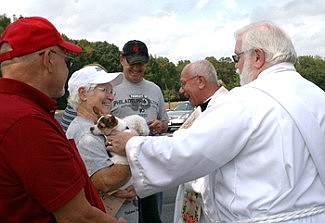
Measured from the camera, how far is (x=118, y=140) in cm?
278

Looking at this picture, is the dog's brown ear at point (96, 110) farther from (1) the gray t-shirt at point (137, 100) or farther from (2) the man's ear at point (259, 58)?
(1) the gray t-shirt at point (137, 100)

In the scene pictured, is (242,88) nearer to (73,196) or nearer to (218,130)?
(218,130)

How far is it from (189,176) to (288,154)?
20.4 inches

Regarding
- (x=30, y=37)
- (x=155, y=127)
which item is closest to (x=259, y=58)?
(x=30, y=37)

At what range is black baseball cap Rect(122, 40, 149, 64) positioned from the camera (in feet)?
16.0

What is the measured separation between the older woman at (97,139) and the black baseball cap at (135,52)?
1.48 m

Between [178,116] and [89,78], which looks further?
[178,116]

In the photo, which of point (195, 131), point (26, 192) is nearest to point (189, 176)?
point (195, 131)

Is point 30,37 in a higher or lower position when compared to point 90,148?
higher

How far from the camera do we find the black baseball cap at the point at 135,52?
4.88 meters

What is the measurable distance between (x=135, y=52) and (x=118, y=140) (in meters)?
2.27

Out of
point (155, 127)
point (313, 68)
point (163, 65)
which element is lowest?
point (313, 68)

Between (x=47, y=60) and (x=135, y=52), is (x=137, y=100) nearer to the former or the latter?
(x=135, y=52)

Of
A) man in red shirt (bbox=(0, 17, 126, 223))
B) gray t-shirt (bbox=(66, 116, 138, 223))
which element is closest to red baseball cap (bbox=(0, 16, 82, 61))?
man in red shirt (bbox=(0, 17, 126, 223))
